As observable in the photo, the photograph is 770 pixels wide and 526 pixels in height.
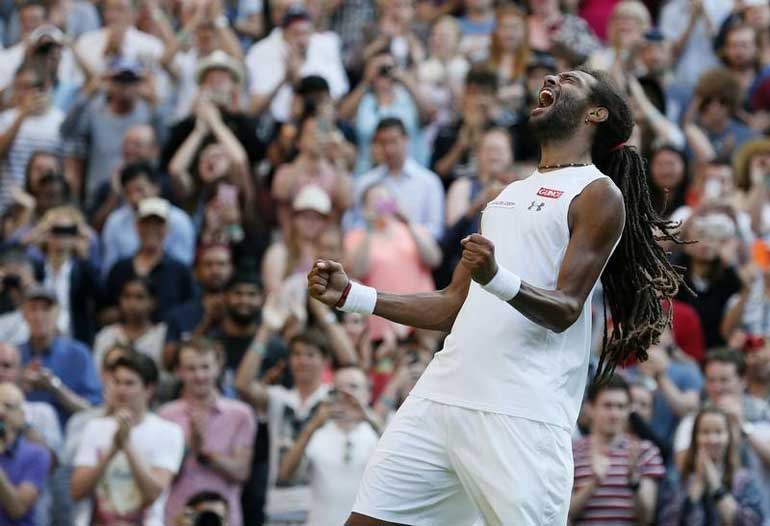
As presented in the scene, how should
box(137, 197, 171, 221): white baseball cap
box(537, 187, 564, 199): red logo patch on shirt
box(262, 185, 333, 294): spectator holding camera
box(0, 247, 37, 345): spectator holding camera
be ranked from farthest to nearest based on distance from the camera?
box(137, 197, 171, 221): white baseball cap
box(262, 185, 333, 294): spectator holding camera
box(0, 247, 37, 345): spectator holding camera
box(537, 187, 564, 199): red logo patch on shirt

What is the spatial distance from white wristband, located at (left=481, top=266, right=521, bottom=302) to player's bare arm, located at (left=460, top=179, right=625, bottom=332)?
0.11 feet

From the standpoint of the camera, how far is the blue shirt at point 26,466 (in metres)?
10.2

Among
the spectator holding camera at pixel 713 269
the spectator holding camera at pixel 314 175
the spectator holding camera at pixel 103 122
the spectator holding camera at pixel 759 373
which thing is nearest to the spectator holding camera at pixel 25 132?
the spectator holding camera at pixel 103 122

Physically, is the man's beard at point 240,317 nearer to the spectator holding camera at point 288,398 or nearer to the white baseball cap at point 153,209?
the spectator holding camera at point 288,398

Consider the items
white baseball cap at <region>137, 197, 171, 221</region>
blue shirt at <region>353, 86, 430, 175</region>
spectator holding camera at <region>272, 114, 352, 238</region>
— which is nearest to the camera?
white baseball cap at <region>137, 197, 171, 221</region>

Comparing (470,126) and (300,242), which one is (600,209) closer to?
(300,242)

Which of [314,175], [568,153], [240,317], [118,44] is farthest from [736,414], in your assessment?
[118,44]

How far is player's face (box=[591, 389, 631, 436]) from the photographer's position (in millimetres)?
10117

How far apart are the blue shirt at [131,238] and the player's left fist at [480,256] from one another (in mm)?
7166

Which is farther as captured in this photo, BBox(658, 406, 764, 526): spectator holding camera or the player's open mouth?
BBox(658, 406, 764, 526): spectator holding camera

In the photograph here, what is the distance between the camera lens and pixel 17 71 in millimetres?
14336

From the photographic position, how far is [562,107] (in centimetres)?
620

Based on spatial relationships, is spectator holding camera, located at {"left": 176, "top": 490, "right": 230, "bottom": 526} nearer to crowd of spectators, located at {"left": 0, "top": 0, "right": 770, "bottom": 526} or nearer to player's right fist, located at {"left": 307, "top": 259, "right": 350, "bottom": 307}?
crowd of spectators, located at {"left": 0, "top": 0, "right": 770, "bottom": 526}

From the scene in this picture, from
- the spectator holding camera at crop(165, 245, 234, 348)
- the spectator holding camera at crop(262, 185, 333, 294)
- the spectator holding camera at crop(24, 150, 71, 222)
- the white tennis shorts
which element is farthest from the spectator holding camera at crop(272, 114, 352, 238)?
the white tennis shorts
